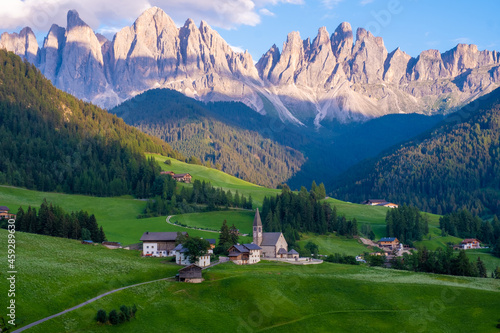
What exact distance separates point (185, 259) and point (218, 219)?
2723 inches

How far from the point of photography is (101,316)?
221 feet

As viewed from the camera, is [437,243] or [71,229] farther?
[437,243]

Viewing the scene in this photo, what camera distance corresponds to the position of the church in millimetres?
127750

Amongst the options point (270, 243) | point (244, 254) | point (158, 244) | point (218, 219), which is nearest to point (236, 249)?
point (244, 254)

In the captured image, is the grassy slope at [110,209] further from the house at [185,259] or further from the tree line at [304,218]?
the house at [185,259]

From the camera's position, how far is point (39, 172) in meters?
196

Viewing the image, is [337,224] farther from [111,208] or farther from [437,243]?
[111,208]

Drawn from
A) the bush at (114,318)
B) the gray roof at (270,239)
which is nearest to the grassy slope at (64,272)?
the bush at (114,318)

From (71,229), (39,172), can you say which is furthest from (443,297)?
(39,172)

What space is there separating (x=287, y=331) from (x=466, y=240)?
113456mm

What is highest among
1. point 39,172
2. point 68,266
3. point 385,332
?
point 39,172

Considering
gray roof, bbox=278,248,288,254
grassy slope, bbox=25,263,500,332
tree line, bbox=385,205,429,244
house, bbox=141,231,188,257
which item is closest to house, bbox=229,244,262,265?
gray roof, bbox=278,248,288,254

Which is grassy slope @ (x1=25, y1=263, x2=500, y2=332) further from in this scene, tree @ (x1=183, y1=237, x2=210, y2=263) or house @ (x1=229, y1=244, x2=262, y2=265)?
house @ (x1=229, y1=244, x2=262, y2=265)

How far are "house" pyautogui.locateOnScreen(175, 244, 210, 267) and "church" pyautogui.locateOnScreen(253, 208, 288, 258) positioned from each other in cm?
2584
